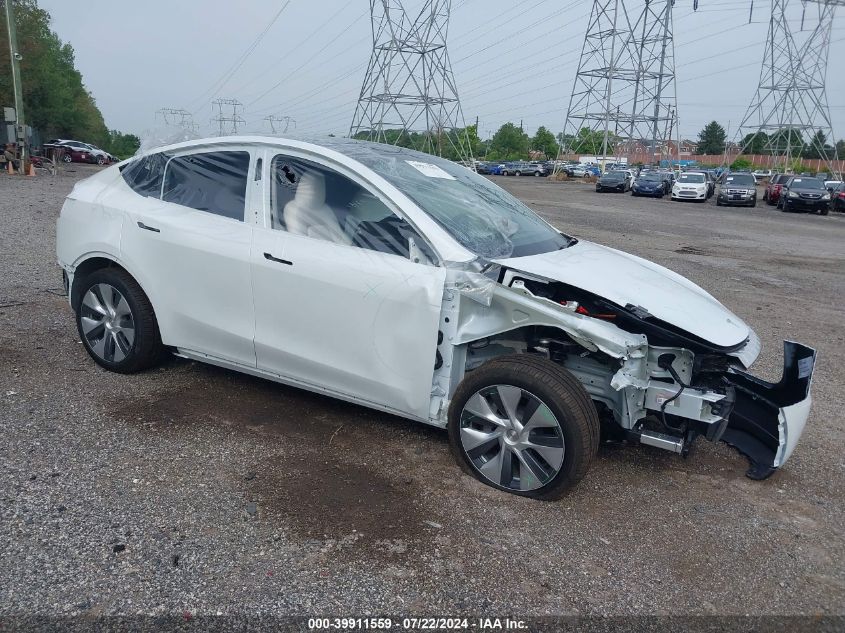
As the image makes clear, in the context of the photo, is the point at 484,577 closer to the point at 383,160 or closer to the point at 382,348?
the point at 382,348

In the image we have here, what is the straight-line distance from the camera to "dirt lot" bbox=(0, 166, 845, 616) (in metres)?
2.76

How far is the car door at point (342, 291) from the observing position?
3631mm

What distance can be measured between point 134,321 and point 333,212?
63.5 inches

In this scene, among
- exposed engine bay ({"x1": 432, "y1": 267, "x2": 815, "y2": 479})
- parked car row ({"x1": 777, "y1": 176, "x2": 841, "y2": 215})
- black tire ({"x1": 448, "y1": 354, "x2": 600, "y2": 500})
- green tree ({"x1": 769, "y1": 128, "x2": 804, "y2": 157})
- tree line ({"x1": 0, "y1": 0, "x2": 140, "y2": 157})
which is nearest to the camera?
black tire ({"x1": 448, "y1": 354, "x2": 600, "y2": 500})

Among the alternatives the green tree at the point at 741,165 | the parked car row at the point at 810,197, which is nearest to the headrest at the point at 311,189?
the parked car row at the point at 810,197

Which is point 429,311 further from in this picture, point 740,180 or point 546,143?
point 546,143

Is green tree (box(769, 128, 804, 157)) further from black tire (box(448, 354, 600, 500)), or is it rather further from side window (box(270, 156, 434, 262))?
black tire (box(448, 354, 600, 500))

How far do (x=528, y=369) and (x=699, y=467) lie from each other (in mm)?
1417

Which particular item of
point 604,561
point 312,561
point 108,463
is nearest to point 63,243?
point 108,463

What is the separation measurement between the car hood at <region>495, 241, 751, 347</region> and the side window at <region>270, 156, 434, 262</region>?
55cm

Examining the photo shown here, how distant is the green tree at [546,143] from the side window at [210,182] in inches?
4428

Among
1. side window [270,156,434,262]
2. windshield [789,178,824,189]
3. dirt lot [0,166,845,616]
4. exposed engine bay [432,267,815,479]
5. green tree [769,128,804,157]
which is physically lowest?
dirt lot [0,166,845,616]

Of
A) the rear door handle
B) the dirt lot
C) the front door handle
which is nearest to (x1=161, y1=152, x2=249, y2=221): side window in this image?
the rear door handle

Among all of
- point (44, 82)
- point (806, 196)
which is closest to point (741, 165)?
point (806, 196)
